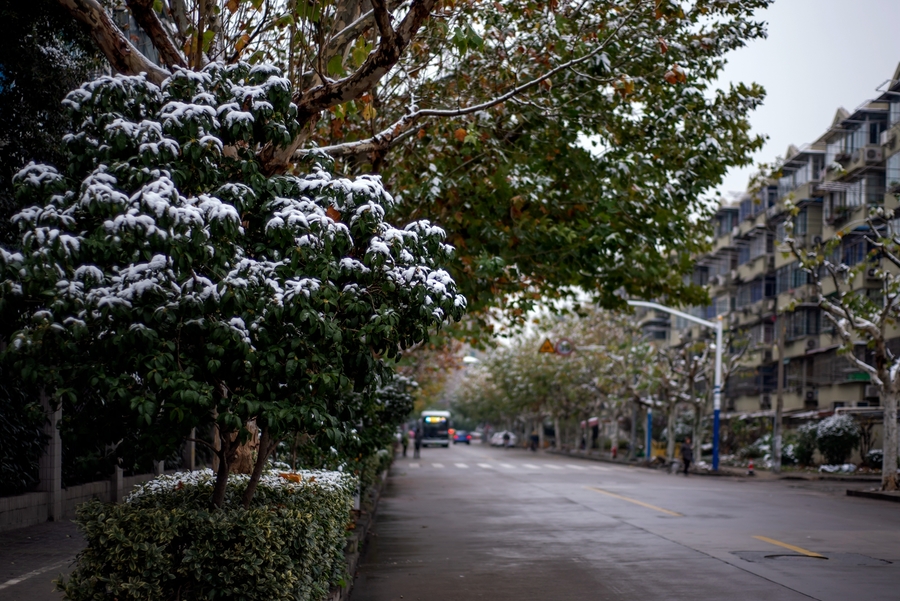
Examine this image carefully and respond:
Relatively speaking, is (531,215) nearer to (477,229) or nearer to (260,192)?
(477,229)

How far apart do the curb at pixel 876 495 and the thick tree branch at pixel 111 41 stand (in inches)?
898

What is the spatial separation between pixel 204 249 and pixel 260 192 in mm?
1120

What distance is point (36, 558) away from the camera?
36.2 ft

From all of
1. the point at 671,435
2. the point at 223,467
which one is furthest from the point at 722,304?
the point at 223,467

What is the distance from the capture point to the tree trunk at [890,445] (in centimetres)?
2728

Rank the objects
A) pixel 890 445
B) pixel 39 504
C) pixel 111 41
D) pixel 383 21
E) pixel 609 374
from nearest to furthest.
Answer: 1. pixel 383 21
2. pixel 111 41
3. pixel 39 504
4. pixel 890 445
5. pixel 609 374

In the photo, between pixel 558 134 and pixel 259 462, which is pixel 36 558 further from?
pixel 558 134

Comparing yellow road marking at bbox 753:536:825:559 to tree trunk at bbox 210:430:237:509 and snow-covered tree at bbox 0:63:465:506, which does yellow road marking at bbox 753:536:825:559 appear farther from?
tree trunk at bbox 210:430:237:509

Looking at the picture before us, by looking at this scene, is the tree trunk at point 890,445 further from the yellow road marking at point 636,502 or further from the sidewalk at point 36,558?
the sidewalk at point 36,558

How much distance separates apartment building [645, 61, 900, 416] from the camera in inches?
1666

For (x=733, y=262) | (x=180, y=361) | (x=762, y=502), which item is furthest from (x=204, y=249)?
(x=733, y=262)

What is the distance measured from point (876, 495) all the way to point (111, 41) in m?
23.8

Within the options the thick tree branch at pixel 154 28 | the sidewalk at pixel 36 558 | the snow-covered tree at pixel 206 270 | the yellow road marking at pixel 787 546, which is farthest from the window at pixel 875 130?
the snow-covered tree at pixel 206 270

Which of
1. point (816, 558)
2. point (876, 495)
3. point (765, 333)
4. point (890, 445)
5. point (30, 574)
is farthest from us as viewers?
point (765, 333)
